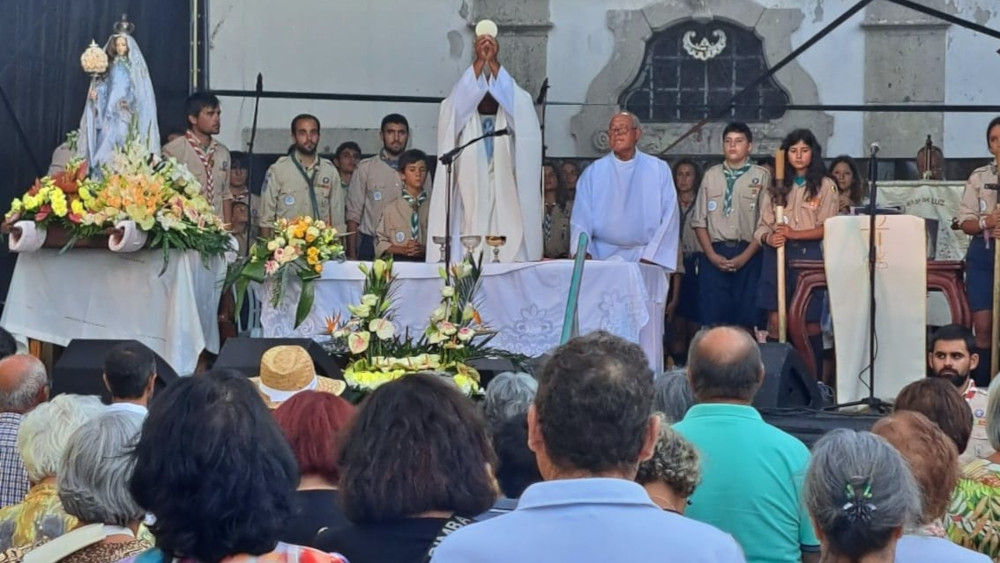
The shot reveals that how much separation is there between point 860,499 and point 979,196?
7.13 meters

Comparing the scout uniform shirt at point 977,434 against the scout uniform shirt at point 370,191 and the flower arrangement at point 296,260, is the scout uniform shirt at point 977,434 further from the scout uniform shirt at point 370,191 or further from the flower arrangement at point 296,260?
the scout uniform shirt at point 370,191

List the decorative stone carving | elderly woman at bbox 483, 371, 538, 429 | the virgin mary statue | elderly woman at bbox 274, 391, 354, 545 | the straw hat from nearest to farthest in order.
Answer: elderly woman at bbox 274, 391, 354, 545 → elderly woman at bbox 483, 371, 538, 429 → the straw hat → the virgin mary statue → the decorative stone carving

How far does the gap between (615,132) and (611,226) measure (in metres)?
0.66

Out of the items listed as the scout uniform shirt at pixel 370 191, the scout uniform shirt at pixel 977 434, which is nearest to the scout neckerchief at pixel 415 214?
the scout uniform shirt at pixel 370 191

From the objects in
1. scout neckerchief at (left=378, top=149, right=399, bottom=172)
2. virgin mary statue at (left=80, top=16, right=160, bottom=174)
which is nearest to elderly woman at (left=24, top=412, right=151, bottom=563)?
virgin mary statue at (left=80, top=16, right=160, bottom=174)

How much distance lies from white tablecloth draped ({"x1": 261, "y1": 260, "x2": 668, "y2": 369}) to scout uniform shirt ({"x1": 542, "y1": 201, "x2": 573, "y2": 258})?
2.72 m

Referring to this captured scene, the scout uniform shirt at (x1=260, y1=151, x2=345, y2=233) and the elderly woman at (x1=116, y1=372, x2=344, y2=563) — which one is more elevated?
the scout uniform shirt at (x1=260, y1=151, x2=345, y2=233)

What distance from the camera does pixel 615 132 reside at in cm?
1041

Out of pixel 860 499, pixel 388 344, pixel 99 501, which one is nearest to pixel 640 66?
pixel 388 344

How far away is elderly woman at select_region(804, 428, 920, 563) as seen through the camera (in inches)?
117

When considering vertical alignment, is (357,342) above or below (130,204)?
below

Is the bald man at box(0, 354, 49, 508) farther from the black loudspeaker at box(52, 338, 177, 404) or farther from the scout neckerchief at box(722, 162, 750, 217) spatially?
the scout neckerchief at box(722, 162, 750, 217)

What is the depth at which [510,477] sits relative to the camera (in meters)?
3.72

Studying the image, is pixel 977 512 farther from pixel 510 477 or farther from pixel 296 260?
pixel 296 260
